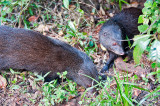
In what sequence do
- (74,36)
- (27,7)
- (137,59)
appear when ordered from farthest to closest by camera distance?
1. (27,7)
2. (74,36)
3. (137,59)

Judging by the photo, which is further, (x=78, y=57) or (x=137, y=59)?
(x=78, y=57)

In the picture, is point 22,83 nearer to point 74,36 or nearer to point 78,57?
point 78,57

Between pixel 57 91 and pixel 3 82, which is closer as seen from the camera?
pixel 57 91

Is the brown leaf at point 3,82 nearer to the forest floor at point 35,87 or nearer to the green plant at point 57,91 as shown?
the forest floor at point 35,87

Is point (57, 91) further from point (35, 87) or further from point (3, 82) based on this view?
point (3, 82)

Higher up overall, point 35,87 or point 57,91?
point 57,91

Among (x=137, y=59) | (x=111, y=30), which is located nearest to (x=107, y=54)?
(x=111, y=30)

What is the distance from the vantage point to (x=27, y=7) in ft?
19.6

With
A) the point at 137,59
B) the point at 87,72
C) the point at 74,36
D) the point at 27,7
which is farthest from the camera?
the point at 27,7

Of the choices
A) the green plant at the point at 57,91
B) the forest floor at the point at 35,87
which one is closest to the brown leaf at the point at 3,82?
the forest floor at the point at 35,87

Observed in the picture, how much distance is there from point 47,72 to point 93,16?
2.44 meters

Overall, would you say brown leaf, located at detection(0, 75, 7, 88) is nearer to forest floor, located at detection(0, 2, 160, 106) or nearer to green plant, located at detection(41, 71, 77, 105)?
forest floor, located at detection(0, 2, 160, 106)

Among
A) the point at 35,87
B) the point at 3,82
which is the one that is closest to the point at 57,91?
the point at 35,87

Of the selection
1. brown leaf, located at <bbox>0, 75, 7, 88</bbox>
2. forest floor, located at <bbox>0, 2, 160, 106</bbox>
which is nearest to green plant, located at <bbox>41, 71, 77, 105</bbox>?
forest floor, located at <bbox>0, 2, 160, 106</bbox>
